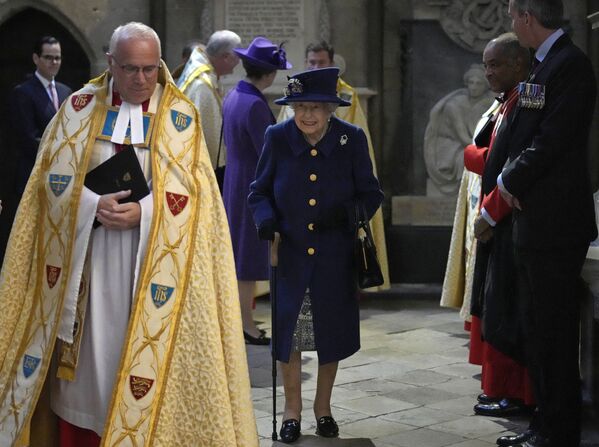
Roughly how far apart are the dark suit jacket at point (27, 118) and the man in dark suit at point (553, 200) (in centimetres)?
523

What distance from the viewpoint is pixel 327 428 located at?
578cm

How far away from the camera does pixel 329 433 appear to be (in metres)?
5.78

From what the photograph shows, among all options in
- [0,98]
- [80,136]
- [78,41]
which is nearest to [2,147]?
[0,98]

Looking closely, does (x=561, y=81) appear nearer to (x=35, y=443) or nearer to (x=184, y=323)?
(x=184, y=323)

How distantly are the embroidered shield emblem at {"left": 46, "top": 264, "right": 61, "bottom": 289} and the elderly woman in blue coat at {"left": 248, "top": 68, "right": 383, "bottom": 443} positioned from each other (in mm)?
1183

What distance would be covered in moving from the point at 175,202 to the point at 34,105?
17.1 ft

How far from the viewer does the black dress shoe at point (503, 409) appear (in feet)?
20.3

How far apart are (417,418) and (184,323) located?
195cm

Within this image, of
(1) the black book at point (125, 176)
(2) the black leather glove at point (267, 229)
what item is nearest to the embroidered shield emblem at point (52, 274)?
(1) the black book at point (125, 176)

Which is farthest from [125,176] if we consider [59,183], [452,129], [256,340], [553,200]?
[452,129]

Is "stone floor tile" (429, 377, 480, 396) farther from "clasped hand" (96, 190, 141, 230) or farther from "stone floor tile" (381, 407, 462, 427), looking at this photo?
"clasped hand" (96, 190, 141, 230)

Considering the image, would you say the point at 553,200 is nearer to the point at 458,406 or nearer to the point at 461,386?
the point at 458,406

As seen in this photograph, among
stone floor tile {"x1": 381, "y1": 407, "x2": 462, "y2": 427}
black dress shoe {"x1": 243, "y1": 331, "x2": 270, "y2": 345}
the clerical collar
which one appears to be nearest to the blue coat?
stone floor tile {"x1": 381, "y1": 407, "x2": 462, "y2": 427}

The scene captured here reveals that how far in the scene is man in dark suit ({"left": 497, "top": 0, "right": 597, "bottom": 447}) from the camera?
5043 mm
